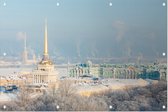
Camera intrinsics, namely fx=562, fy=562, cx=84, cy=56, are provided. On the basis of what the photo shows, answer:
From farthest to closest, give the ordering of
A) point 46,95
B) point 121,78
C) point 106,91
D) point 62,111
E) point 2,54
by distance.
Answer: point 121,78, point 2,54, point 106,91, point 46,95, point 62,111

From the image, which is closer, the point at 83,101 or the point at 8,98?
the point at 83,101

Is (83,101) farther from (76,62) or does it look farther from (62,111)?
(76,62)

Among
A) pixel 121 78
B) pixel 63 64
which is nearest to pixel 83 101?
pixel 63 64

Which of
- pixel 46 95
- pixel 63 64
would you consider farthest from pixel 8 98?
pixel 63 64

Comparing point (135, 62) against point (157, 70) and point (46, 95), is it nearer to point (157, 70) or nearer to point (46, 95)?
point (157, 70)

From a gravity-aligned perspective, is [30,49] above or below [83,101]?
above

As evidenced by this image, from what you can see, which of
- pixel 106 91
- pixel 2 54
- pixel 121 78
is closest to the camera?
pixel 106 91
